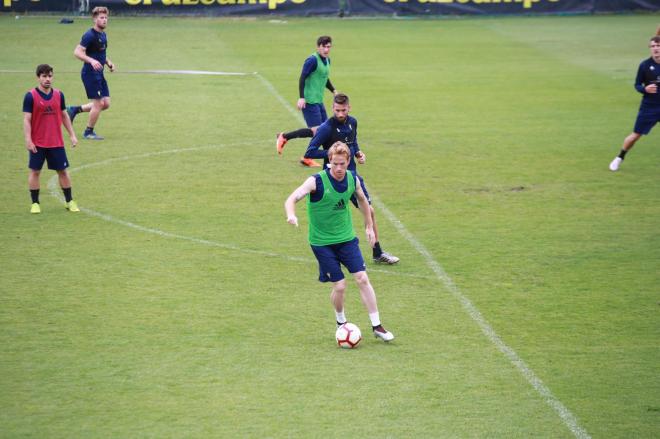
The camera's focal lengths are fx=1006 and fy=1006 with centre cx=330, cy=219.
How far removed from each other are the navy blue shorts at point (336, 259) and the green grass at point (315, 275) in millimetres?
727

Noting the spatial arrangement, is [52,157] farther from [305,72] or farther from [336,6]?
[336,6]

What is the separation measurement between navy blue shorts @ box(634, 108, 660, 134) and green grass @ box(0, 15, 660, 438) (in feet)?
2.74

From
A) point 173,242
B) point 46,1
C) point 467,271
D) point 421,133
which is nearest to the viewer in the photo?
point 467,271

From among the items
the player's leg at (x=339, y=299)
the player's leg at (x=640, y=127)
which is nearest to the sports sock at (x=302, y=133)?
the player's leg at (x=339, y=299)

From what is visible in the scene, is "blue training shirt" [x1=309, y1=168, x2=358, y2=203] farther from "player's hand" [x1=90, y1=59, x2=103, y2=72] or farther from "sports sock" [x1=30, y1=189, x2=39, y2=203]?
"player's hand" [x1=90, y1=59, x2=103, y2=72]

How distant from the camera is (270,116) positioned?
23328 mm

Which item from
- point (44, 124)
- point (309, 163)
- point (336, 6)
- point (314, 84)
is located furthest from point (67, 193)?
point (336, 6)

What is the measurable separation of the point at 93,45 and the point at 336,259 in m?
11.5

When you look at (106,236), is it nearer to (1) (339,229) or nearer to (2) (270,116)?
(1) (339,229)

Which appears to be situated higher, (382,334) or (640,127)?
(640,127)

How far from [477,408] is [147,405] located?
2.95 m

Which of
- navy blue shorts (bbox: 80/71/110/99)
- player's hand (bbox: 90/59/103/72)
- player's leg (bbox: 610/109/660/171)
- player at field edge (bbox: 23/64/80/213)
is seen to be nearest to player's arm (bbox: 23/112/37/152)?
player at field edge (bbox: 23/64/80/213)

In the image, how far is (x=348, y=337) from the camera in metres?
10.4

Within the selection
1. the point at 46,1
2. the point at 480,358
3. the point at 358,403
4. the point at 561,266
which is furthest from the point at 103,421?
the point at 46,1
